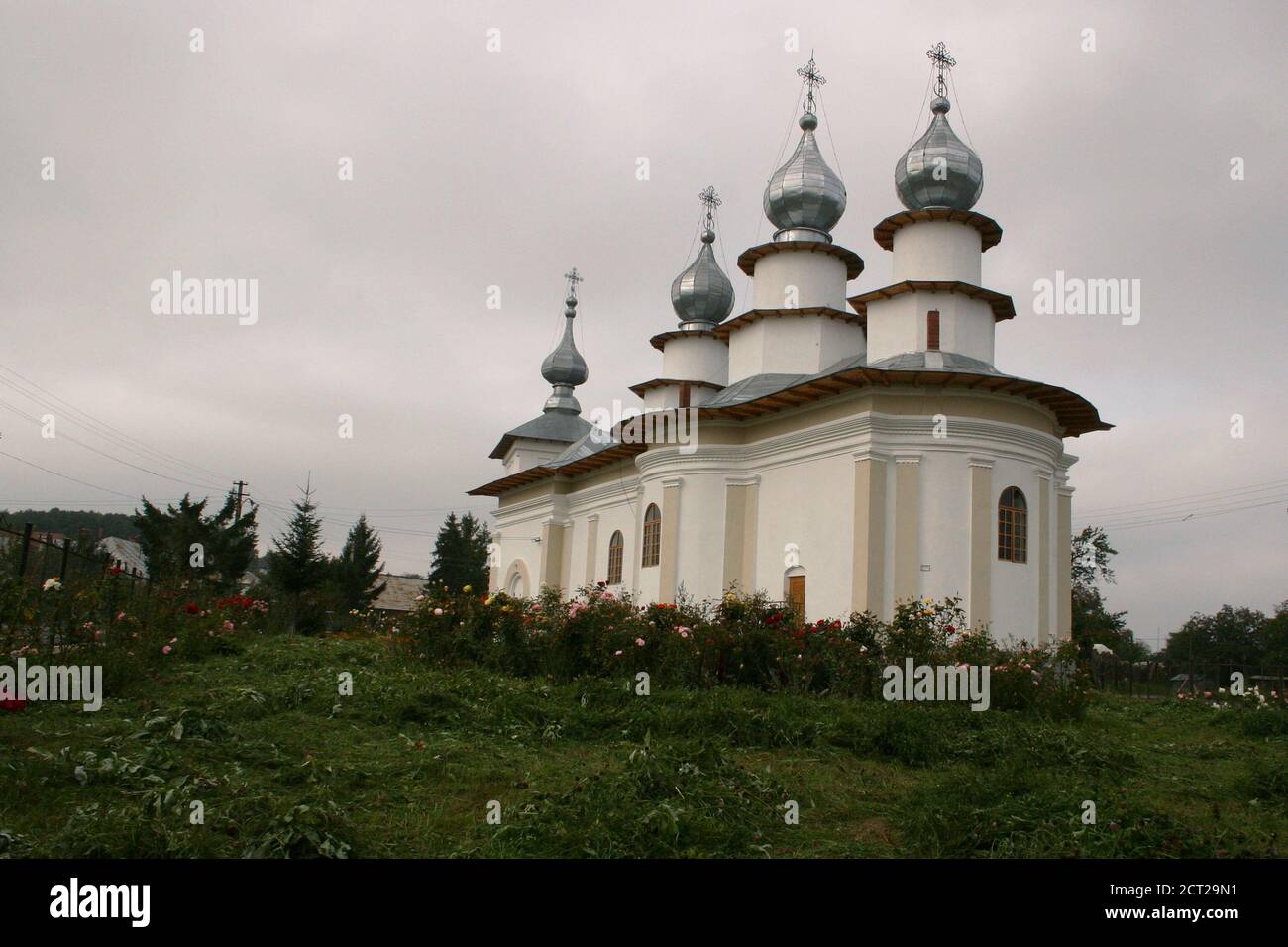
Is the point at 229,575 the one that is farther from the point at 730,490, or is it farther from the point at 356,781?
the point at 356,781

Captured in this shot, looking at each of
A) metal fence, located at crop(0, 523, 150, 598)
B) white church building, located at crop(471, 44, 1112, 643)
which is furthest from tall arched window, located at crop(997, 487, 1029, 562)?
metal fence, located at crop(0, 523, 150, 598)

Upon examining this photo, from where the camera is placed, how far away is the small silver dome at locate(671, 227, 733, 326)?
28344 millimetres

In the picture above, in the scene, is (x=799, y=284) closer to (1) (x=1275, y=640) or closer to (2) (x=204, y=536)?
(2) (x=204, y=536)

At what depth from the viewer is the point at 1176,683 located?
2970 centimetres

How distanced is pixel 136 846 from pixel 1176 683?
1184 inches

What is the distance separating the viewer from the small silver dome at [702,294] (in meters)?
28.3

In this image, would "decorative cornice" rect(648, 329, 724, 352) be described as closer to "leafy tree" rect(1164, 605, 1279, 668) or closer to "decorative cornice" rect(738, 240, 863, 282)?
"decorative cornice" rect(738, 240, 863, 282)

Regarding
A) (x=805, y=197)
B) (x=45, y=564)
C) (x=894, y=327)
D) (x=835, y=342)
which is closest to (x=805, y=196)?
(x=805, y=197)

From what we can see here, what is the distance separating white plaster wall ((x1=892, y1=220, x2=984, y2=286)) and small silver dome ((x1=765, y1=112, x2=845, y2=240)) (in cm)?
327

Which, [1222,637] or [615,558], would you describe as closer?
[615,558]

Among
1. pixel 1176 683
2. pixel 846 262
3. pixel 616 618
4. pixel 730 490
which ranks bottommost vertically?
pixel 1176 683

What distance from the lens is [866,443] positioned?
1805 centimetres

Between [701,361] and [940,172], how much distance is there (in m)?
9.32
